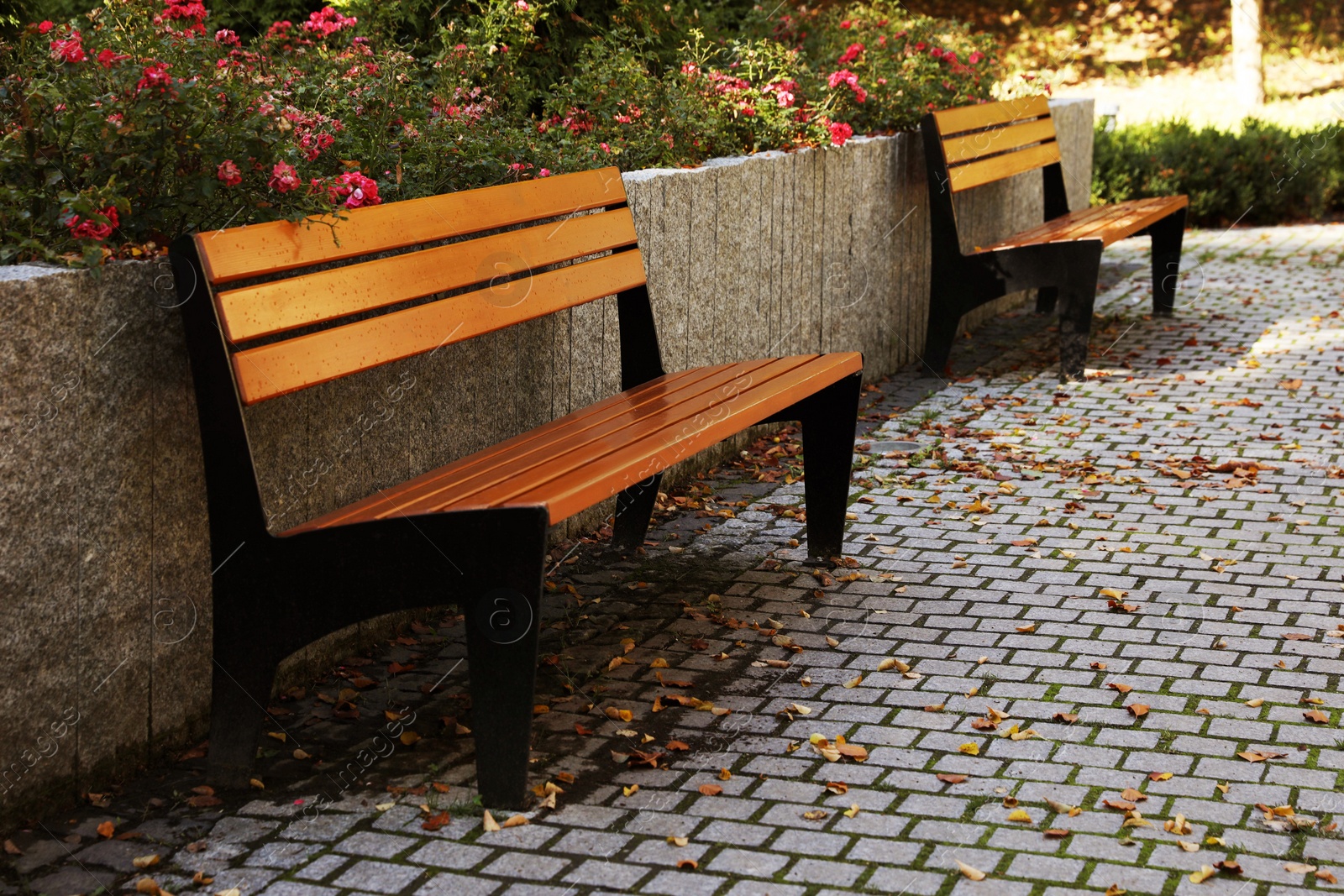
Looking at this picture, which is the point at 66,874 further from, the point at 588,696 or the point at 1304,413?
the point at 1304,413

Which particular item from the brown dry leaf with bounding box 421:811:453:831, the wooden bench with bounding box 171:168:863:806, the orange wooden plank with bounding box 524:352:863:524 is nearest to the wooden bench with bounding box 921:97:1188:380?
the orange wooden plank with bounding box 524:352:863:524

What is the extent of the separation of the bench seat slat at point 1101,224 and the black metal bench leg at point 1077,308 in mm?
109

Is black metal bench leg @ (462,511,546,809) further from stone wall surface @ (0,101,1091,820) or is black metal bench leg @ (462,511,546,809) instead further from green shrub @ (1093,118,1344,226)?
green shrub @ (1093,118,1344,226)

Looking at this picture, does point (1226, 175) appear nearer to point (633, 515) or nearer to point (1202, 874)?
point (633, 515)

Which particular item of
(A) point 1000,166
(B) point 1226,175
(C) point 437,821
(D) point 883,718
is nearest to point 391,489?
(C) point 437,821

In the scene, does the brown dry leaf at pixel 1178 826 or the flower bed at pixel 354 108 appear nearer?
the brown dry leaf at pixel 1178 826

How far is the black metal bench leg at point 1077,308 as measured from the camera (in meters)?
7.21

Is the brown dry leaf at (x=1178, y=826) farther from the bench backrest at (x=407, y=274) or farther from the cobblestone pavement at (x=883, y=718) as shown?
the bench backrest at (x=407, y=274)

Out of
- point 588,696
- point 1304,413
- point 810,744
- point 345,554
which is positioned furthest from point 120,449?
point 1304,413

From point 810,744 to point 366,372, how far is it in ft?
5.25

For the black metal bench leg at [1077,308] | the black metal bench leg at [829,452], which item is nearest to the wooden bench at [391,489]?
the black metal bench leg at [829,452]

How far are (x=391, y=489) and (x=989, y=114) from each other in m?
5.54

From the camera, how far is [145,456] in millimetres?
3312

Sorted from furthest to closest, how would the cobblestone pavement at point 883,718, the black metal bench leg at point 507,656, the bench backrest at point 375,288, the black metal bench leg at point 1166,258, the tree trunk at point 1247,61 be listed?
the tree trunk at point 1247,61 < the black metal bench leg at point 1166,258 < the bench backrest at point 375,288 < the black metal bench leg at point 507,656 < the cobblestone pavement at point 883,718
